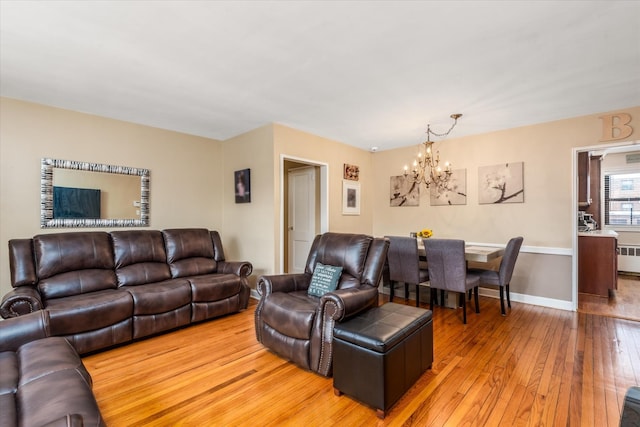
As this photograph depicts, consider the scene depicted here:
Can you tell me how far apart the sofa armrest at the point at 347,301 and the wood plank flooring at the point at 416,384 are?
0.52 metres

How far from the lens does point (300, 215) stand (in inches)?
213

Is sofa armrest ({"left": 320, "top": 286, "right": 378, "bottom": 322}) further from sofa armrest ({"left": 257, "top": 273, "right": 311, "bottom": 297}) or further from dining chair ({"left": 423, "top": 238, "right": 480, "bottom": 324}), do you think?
dining chair ({"left": 423, "top": 238, "right": 480, "bottom": 324})

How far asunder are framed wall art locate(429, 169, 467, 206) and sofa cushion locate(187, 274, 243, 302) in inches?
132

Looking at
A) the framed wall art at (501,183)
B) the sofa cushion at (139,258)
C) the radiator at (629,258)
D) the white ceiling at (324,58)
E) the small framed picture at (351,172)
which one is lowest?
the radiator at (629,258)

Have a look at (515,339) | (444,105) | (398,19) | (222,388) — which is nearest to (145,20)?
(398,19)

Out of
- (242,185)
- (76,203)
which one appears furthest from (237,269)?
(76,203)

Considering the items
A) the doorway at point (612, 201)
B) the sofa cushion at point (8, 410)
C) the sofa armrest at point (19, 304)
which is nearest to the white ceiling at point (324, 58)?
the sofa armrest at point (19, 304)

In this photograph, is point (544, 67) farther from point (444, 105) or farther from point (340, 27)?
point (340, 27)

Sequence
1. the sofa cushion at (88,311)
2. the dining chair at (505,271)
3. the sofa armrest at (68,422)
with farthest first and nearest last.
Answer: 1. the dining chair at (505,271)
2. the sofa cushion at (88,311)
3. the sofa armrest at (68,422)

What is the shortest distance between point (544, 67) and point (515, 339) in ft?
8.17

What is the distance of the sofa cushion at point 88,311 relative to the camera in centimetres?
246

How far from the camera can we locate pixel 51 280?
2854mm

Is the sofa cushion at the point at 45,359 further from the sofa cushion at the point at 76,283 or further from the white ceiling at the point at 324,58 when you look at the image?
the white ceiling at the point at 324,58

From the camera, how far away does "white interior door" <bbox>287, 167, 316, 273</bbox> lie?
5164 millimetres
